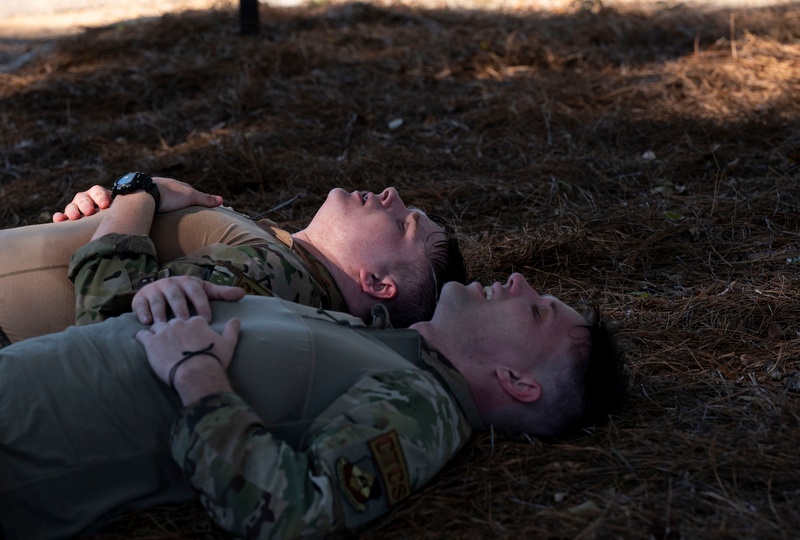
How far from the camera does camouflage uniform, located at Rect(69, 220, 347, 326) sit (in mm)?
2711

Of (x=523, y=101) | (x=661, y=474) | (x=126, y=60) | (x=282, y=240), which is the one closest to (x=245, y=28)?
(x=126, y=60)

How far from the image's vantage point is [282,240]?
3.40m

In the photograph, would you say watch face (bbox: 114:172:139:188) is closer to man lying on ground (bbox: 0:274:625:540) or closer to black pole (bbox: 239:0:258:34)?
man lying on ground (bbox: 0:274:625:540)

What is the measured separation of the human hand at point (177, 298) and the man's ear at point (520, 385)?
2.87 ft

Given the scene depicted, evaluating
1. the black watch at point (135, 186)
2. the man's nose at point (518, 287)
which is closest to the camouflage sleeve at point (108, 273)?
the black watch at point (135, 186)

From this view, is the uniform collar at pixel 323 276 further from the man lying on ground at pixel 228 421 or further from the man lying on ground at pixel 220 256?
the man lying on ground at pixel 228 421

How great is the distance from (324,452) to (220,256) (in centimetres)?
114

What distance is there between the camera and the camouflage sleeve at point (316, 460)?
1995mm

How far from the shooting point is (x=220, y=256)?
9.78 ft

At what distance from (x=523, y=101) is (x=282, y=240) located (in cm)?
343

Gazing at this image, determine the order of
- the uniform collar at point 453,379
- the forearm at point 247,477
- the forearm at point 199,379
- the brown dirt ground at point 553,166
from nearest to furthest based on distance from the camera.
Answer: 1. the forearm at point 247,477
2. the forearm at point 199,379
3. the brown dirt ground at point 553,166
4. the uniform collar at point 453,379

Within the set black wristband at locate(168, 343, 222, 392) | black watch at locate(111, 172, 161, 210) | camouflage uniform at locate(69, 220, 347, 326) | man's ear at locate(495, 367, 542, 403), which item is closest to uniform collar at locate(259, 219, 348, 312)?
camouflage uniform at locate(69, 220, 347, 326)

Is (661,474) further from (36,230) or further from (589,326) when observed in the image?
(36,230)

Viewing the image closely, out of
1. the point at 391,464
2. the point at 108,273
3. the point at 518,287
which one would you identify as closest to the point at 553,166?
the point at 518,287
